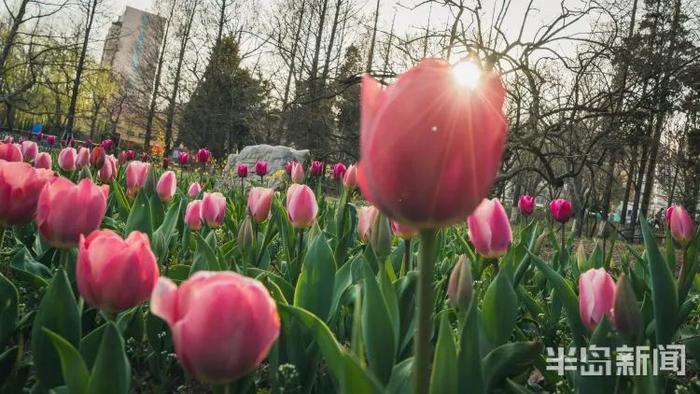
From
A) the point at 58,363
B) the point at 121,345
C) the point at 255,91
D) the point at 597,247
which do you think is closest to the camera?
the point at 121,345

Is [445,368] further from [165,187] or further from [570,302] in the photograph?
[165,187]

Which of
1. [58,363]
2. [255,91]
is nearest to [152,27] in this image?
[255,91]

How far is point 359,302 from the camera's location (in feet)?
2.33

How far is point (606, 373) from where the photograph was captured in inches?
37.0

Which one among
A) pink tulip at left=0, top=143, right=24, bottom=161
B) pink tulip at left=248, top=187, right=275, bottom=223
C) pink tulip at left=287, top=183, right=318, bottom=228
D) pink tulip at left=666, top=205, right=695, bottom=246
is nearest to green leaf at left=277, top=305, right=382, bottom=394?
pink tulip at left=287, top=183, right=318, bottom=228

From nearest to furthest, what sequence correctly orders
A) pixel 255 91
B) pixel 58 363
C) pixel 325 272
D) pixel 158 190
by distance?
pixel 58 363, pixel 325 272, pixel 158 190, pixel 255 91

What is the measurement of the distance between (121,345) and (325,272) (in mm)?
540

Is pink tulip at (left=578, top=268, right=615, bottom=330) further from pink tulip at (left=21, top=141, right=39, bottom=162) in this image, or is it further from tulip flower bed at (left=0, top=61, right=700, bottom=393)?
pink tulip at (left=21, top=141, right=39, bottom=162)

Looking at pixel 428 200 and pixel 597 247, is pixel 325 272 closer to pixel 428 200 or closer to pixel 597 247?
pixel 428 200

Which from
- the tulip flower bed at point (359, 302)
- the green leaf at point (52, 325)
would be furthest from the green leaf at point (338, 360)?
the green leaf at point (52, 325)

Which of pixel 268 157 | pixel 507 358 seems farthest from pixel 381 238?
pixel 268 157

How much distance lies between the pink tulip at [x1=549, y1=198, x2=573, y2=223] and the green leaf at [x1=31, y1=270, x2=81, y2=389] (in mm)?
2388

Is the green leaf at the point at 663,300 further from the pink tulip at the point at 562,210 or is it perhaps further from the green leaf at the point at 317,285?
the pink tulip at the point at 562,210

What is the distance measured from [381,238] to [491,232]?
1.12 feet
